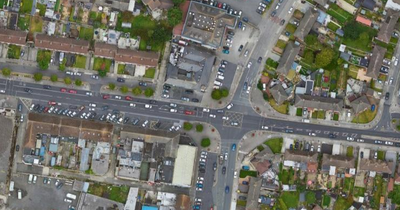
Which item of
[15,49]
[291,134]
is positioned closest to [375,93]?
[291,134]

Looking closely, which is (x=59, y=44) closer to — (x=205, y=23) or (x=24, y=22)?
(x=24, y=22)

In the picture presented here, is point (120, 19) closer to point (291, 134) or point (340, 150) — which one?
point (291, 134)

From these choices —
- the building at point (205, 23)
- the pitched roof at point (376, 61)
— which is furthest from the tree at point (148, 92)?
the pitched roof at point (376, 61)

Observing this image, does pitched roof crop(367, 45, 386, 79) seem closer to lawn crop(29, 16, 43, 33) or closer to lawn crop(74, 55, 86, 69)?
lawn crop(74, 55, 86, 69)

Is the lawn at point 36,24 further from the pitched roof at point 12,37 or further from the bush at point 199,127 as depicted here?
the bush at point 199,127

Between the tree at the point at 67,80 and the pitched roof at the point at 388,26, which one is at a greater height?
Result: the pitched roof at the point at 388,26

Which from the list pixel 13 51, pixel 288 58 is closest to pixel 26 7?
pixel 13 51

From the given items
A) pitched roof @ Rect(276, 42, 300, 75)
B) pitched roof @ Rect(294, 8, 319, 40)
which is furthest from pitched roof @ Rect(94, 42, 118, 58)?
pitched roof @ Rect(294, 8, 319, 40)
